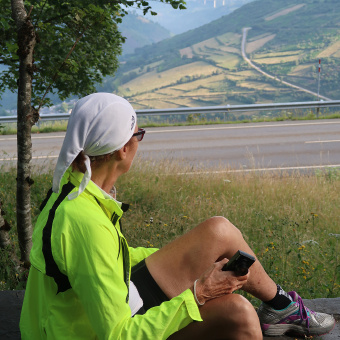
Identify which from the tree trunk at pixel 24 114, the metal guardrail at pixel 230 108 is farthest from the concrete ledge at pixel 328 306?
the metal guardrail at pixel 230 108

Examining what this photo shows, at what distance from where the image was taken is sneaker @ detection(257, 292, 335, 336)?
2.72 meters

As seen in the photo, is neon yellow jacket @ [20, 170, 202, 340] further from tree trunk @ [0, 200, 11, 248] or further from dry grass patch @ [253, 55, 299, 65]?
dry grass patch @ [253, 55, 299, 65]

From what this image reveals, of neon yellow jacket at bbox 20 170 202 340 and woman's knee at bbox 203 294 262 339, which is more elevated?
neon yellow jacket at bbox 20 170 202 340

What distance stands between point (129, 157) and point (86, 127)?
0.81 ft

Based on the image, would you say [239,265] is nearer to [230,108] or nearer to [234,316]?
[234,316]

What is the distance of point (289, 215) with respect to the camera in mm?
5656

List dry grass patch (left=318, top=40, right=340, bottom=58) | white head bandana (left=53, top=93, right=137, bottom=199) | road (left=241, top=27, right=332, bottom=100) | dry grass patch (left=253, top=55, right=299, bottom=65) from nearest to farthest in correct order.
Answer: white head bandana (left=53, top=93, right=137, bottom=199) < road (left=241, top=27, right=332, bottom=100) < dry grass patch (left=318, top=40, right=340, bottom=58) < dry grass patch (left=253, top=55, right=299, bottom=65)

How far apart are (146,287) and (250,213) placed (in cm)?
342

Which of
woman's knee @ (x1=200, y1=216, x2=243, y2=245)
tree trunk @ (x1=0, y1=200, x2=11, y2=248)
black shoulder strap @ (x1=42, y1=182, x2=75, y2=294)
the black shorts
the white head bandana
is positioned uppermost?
the white head bandana

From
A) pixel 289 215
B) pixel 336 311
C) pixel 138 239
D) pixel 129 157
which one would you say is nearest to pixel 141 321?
pixel 129 157

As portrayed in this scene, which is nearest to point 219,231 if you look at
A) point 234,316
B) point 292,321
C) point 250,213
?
point 234,316

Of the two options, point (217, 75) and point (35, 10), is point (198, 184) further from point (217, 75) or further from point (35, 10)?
point (217, 75)

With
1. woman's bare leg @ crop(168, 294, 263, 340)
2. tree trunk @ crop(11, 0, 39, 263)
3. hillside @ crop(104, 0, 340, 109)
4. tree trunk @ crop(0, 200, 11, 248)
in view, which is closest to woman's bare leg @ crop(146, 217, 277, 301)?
woman's bare leg @ crop(168, 294, 263, 340)

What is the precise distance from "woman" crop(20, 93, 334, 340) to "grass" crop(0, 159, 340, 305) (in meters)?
1.82
